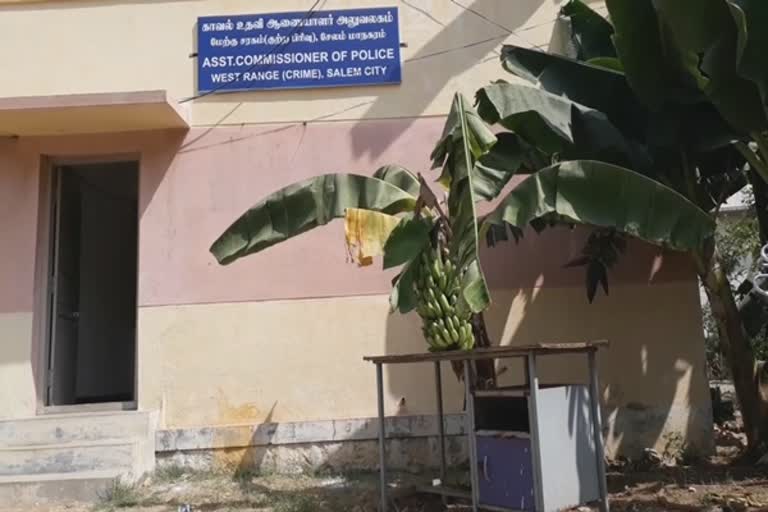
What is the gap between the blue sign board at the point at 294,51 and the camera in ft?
25.1

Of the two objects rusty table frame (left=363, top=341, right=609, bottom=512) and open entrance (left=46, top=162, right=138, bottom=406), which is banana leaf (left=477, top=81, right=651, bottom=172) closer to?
rusty table frame (left=363, top=341, right=609, bottom=512)

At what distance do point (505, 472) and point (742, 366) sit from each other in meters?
2.88

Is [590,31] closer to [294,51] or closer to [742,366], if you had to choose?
[294,51]

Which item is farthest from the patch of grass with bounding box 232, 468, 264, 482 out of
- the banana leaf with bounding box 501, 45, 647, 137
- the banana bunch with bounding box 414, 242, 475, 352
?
the banana leaf with bounding box 501, 45, 647, 137

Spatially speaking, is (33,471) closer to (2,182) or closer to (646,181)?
(2,182)

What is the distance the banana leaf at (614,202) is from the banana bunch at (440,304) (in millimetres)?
591

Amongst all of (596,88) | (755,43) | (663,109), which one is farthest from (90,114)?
(755,43)

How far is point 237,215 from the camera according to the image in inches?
292

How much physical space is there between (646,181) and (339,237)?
129 inches

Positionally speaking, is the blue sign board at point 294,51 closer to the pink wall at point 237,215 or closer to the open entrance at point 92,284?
the pink wall at point 237,215

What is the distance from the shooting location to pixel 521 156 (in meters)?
5.72

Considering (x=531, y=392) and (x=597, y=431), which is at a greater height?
(x=531, y=392)

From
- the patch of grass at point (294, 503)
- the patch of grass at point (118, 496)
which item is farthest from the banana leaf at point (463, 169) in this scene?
the patch of grass at point (118, 496)

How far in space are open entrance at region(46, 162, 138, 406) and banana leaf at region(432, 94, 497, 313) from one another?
4425 millimetres
